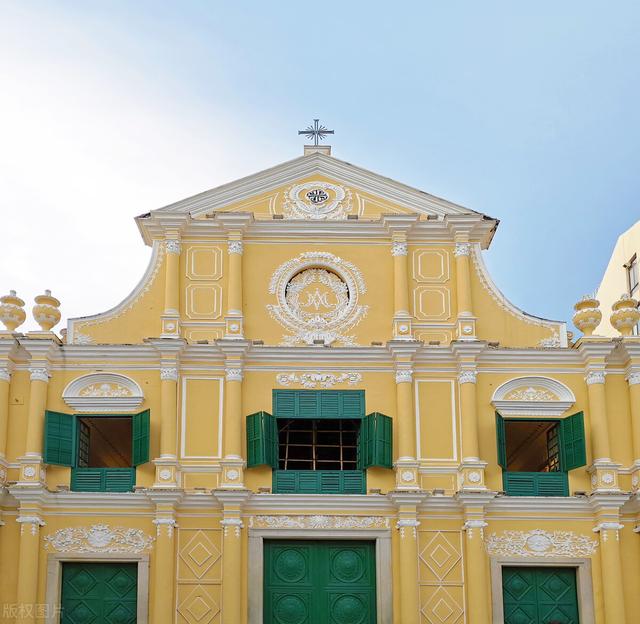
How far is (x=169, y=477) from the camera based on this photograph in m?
24.6

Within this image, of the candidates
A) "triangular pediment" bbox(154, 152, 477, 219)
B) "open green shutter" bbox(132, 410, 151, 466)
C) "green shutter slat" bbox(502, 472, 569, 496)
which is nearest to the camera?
"open green shutter" bbox(132, 410, 151, 466)

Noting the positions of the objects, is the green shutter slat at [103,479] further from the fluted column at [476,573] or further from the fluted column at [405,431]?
the fluted column at [476,573]

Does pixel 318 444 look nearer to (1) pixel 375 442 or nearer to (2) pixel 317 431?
(2) pixel 317 431

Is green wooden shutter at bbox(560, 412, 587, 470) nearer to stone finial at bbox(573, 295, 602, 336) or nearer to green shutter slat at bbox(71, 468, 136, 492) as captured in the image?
stone finial at bbox(573, 295, 602, 336)

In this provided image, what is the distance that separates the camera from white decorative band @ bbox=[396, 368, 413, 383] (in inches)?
1005

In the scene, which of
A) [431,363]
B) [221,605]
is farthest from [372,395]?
[221,605]

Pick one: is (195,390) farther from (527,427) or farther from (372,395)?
(527,427)

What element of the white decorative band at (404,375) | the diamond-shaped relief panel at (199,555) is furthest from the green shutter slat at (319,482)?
the white decorative band at (404,375)

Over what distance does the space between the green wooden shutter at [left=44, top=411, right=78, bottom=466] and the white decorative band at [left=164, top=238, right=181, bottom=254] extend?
13.6ft

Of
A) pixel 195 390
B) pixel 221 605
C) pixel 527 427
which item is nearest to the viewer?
pixel 221 605

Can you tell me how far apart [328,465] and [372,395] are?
2070 mm

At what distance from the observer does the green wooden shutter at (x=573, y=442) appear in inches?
980

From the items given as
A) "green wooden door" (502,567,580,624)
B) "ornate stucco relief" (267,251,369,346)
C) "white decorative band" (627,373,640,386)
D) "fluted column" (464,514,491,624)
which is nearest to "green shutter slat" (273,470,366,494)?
"fluted column" (464,514,491,624)

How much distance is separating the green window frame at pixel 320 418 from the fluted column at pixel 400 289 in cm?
178
